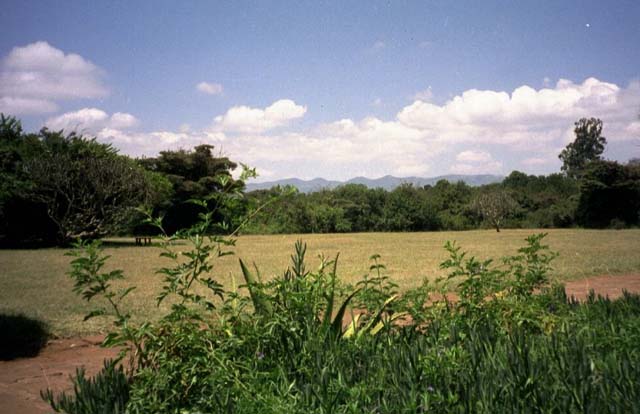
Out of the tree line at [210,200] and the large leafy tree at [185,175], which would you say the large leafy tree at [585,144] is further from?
the large leafy tree at [185,175]

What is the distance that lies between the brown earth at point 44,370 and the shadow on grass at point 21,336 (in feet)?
0.40

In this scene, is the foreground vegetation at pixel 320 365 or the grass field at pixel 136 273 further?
the grass field at pixel 136 273

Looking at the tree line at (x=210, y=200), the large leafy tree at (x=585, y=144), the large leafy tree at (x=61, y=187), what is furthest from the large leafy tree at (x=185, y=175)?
the large leafy tree at (x=585, y=144)

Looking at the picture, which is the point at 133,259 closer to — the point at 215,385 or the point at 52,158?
the point at 52,158

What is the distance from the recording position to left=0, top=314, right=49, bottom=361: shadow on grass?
4.70 meters

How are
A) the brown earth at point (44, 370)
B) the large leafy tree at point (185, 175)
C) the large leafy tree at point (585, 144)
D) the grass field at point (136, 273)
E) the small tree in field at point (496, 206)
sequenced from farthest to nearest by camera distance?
the large leafy tree at point (585, 144), the small tree in field at point (496, 206), the large leafy tree at point (185, 175), the grass field at point (136, 273), the brown earth at point (44, 370)

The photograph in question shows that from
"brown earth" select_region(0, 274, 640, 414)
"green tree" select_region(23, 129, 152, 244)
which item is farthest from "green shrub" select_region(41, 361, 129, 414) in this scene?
"green tree" select_region(23, 129, 152, 244)

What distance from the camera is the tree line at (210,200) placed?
19.1 meters

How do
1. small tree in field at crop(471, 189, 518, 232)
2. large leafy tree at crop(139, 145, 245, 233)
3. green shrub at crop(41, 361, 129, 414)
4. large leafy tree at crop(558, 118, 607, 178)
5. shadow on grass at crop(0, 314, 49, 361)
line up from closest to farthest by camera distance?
green shrub at crop(41, 361, 129, 414), shadow on grass at crop(0, 314, 49, 361), large leafy tree at crop(139, 145, 245, 233), small tree in field at crop(471, 189, 518, 232), large leafy tree at crop(558, 118, 607, 178)

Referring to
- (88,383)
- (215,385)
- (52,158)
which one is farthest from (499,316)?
(52,158)

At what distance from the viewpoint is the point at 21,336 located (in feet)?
17.1

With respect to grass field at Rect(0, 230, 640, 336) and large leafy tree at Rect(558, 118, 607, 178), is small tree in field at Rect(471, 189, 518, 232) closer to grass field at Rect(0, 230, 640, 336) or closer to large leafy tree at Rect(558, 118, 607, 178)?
grass field at Rect(0, 230, 640, 336)

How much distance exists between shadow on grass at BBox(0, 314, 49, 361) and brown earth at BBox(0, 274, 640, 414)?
0.12 m

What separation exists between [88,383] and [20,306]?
5.86 m
